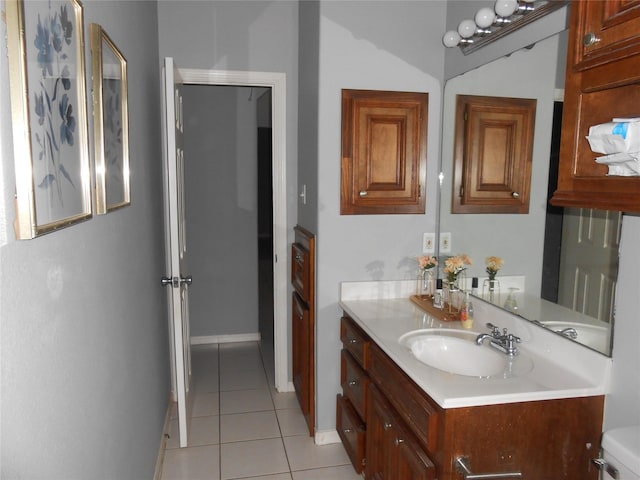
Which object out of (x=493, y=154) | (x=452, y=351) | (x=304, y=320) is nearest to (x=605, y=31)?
(x=493, y=154)

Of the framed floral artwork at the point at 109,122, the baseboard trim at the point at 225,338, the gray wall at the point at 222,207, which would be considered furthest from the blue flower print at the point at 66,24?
the baseboard trim at the point at 225,338

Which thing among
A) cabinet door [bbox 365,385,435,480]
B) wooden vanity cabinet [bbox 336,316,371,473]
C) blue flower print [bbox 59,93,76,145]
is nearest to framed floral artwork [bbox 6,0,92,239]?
blue flower print [bbox 59,93,76,145]

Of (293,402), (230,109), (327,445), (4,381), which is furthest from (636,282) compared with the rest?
(230,109)

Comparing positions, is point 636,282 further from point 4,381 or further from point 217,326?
point 217,326

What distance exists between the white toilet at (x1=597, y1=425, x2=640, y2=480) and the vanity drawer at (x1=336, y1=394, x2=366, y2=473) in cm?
119

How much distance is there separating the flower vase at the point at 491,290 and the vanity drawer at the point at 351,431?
815 millimetres

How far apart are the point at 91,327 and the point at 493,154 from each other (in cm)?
173

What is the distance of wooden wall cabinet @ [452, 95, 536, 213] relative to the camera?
193 cm

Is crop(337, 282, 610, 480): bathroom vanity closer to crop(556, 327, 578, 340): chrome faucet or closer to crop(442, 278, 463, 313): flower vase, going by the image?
crop(556, 327, 578, 340): chrome faucet

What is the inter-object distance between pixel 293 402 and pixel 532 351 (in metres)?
1.88

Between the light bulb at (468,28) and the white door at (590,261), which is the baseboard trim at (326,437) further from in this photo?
the light bulb at (468,28)

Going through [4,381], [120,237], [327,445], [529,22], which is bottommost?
[327,445]

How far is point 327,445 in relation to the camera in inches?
108

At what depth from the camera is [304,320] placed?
2.82m
